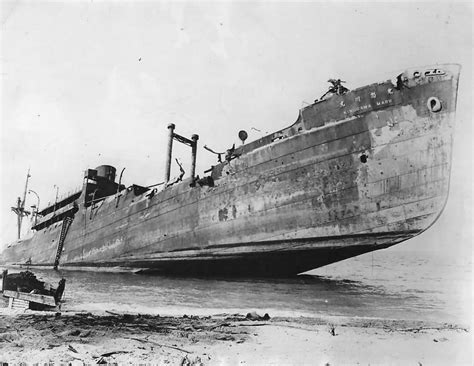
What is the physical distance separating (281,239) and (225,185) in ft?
9.03

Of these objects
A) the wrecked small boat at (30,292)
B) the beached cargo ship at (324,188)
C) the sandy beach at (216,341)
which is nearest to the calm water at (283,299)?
the wrecked small boat at (30,292)

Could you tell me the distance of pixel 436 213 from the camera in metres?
8.73

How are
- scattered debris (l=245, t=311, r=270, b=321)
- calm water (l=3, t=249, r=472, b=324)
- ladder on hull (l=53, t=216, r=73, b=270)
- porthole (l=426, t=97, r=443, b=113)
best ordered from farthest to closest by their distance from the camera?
ladder on hull (l=53, t=216, r=73, b=270), porthole (l=426, t=97, r=443, b=113), calm water (l=3, t=249, r=472, b=324), scattered debris (l=245, t=311, r=270, b=321)

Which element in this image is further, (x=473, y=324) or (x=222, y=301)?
(x=222, y=301)

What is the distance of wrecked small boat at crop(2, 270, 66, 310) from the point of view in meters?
6.27

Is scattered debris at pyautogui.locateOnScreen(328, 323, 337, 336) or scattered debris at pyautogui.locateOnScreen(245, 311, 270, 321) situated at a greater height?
scattered debris at pyautogui.locateOnScreen(245, 311, 270, 321)

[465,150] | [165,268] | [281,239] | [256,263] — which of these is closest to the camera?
[465,150]

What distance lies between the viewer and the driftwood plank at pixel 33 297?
620 centimetres

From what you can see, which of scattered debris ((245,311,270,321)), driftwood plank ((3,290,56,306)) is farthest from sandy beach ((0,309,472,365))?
driftwood plank ((3,290,56,306))

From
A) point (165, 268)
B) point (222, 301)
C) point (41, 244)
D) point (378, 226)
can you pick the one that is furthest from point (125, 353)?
point (41, 244)

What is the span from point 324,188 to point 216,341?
239 inches

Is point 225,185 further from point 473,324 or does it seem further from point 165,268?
point 473,324

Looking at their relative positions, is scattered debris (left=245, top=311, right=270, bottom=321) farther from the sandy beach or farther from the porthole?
the porthole

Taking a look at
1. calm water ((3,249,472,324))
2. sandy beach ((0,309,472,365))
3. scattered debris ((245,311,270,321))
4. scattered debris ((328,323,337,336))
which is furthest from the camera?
calm water ((3,249,472,324))
